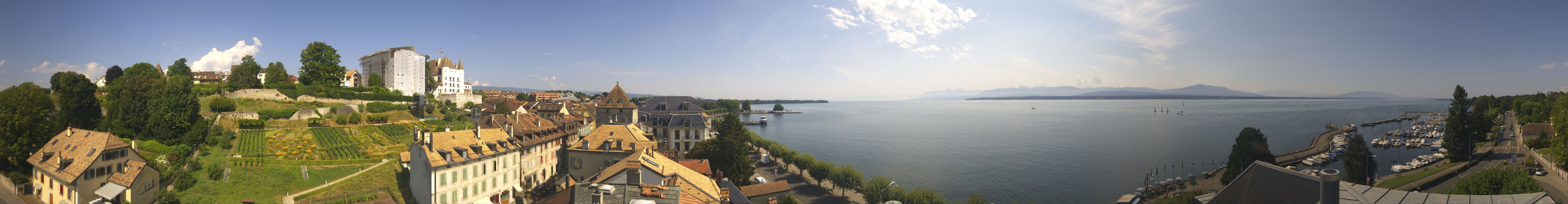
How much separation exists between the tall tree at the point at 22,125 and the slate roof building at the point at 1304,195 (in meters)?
36.9

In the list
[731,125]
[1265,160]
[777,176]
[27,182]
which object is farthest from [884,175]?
[27,182]

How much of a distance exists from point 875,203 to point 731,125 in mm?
8258

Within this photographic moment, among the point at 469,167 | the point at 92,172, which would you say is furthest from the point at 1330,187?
the point at 92,172

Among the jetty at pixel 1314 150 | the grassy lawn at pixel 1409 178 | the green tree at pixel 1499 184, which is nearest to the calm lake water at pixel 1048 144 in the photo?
the jetty at pixel 1314 150

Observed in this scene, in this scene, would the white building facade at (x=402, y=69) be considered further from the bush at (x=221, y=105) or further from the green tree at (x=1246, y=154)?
the green tree at (x=1246, y=154)

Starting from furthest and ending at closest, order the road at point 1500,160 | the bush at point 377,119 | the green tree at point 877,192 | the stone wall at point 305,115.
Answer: the bush at point 377,119, the stone wall at point 305,115, the road at point 1500,160, the green tree at point 877,192

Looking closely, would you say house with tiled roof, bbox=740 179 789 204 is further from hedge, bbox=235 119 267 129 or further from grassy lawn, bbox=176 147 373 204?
hedge, bbox=235 119 267 129

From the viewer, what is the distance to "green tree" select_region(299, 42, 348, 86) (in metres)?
43.7

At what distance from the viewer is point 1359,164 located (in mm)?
28734

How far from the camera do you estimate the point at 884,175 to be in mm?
38406

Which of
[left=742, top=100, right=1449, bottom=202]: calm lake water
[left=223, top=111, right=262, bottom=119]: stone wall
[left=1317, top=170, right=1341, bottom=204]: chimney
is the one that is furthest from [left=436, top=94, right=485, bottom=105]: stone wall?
[left=1317, top=170, right=1341, bottom=204]: chimney

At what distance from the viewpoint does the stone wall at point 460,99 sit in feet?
170

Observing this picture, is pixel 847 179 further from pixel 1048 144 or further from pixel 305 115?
pixel 1048 144

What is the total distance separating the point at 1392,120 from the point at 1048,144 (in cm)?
6578
